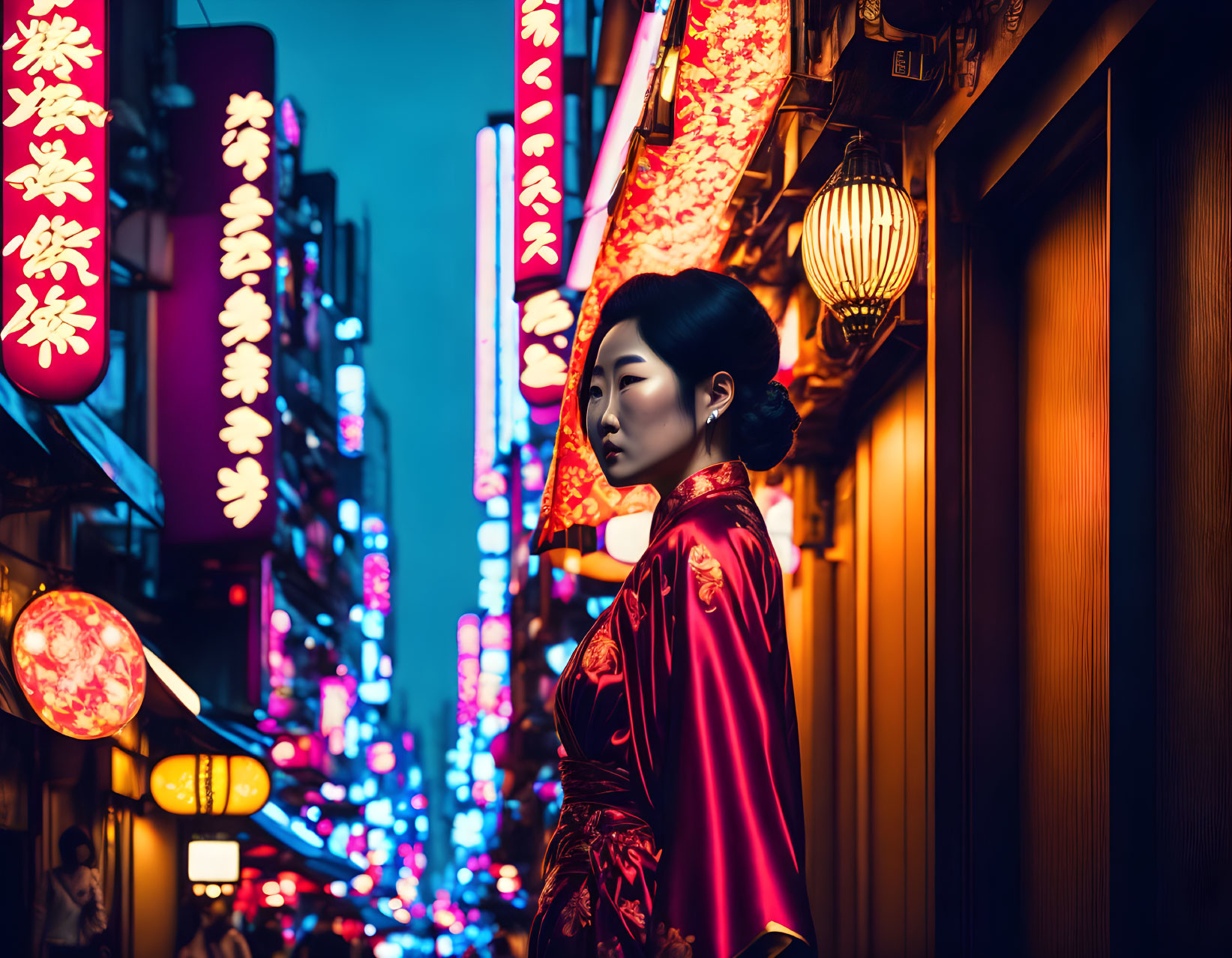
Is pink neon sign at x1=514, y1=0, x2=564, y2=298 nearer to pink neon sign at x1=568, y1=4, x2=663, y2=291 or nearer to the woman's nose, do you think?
pink neon sign at x1=568, y1=4, x2=663, y2=291

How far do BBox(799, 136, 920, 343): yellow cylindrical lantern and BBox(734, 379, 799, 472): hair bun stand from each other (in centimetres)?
150

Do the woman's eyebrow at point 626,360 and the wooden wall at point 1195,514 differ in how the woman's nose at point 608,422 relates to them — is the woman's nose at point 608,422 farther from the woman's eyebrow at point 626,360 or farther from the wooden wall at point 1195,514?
the wooden wall at point 1195,514

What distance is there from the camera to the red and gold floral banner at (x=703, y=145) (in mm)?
4570

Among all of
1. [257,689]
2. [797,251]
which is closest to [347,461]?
[257,689]

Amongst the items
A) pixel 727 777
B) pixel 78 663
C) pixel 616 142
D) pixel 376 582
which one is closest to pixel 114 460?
pixel 78 663

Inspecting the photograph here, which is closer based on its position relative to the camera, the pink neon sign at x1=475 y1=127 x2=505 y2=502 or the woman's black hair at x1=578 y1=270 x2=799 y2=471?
the woman's black hair at x1=578 y1=270 x2=799 y2=471

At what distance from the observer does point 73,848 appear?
11586 mm

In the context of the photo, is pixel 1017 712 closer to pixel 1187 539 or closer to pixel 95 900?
pixel 1187 539

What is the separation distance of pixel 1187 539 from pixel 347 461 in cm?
4467

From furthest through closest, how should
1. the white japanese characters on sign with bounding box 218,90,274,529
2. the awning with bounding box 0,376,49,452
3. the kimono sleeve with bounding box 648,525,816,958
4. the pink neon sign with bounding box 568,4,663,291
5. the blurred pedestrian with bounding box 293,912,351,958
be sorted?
the blurred pedestrian with bounding box 293,912,351,958 < the white japanese characters on sign with bounding box 218,90,274,529 < the awning with bounding box 0,376,49,452 < the pink neon sign with bounding box 568,4,663,291 < the kimono sleeve with bounding box 648,525,816,958

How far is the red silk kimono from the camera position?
7.95 feet

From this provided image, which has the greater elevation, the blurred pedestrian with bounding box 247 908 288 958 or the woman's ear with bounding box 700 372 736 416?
the woman's ear with bounding box 700 372 736 416

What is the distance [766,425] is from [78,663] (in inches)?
362

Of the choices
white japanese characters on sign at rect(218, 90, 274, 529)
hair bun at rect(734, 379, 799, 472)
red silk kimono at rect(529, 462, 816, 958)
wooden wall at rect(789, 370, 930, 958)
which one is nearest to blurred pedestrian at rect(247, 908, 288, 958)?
white japanese characters on sign at rect(218, 90, 274, 529)
